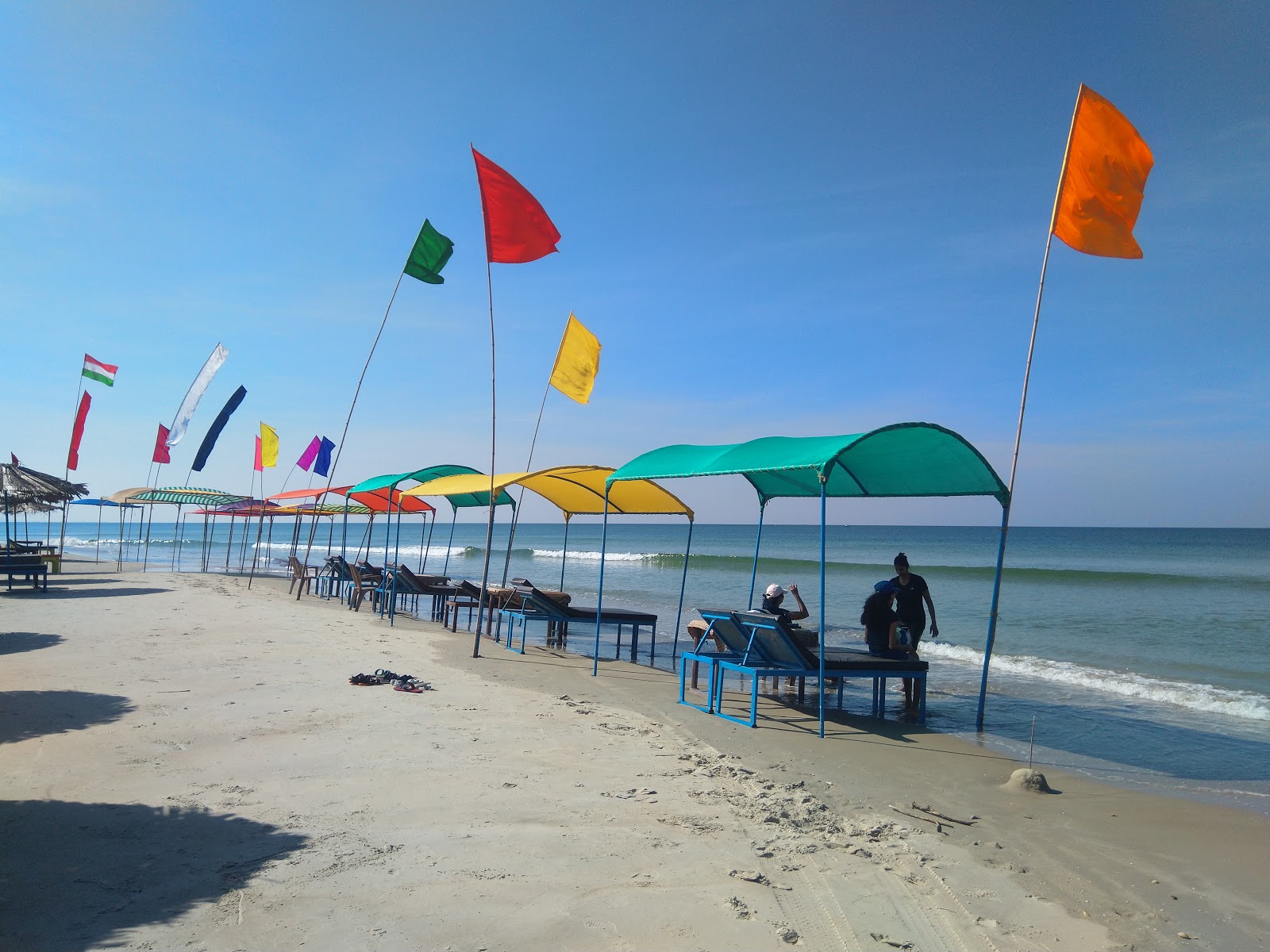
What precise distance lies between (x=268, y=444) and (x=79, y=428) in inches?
189

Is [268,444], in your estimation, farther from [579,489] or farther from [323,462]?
[579,489]

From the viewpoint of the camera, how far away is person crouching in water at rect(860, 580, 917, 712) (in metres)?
8.61

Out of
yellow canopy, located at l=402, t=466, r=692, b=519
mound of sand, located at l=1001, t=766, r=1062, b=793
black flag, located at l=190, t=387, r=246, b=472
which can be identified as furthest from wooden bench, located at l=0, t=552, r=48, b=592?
mound of sand, located at l=1001, t=766, r=1062, b=793

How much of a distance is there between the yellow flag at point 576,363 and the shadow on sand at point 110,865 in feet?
25.3

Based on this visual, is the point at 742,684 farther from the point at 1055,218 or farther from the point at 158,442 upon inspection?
the point at 158,442

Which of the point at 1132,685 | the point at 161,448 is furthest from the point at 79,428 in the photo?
the point at 1132,685

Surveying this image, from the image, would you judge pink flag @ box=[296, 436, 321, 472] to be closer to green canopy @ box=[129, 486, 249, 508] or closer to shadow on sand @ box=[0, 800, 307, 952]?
green canopy @ box=[129, 486, 249, 508]

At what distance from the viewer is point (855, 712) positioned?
8.89 metres

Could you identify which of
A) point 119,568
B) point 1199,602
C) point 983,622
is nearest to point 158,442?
point 119,568

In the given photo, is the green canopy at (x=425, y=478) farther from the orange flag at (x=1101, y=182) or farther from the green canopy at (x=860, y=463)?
the orange flag at (x=1101, y=182)

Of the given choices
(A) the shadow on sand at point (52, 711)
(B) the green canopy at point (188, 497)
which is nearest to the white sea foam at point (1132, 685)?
(A) the shadow on sand at point (52, 711)

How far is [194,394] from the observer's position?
1881 centimetres

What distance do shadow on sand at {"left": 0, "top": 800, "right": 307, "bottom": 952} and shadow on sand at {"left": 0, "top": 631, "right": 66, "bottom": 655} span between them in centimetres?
608

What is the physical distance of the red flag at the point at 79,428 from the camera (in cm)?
2009
